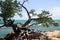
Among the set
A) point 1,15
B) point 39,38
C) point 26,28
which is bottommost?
point 39,38

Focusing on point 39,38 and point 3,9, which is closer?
point 3,9

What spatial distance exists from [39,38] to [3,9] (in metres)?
5.03

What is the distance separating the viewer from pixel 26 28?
1931 centimetres

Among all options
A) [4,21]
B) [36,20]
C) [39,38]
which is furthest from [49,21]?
[4,21]

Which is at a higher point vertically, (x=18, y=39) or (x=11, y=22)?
(x=11, y=22)

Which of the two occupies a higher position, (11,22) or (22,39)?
(11,22)

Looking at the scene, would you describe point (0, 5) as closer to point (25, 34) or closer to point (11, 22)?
point (11, 22)

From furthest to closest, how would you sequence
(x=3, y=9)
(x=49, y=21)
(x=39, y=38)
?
(x=39, y=38), (x=49, y=21), (x=3, y=9)

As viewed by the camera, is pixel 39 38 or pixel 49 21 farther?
pixel 39 38

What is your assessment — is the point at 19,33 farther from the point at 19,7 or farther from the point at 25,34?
the point at 19,7

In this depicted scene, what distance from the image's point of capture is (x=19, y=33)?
64.5 feet

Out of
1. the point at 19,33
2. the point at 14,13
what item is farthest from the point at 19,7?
the point at 19,33

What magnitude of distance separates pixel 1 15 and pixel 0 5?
0.83 m

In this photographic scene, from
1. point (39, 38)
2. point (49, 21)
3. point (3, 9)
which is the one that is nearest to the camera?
point (3, 9)
